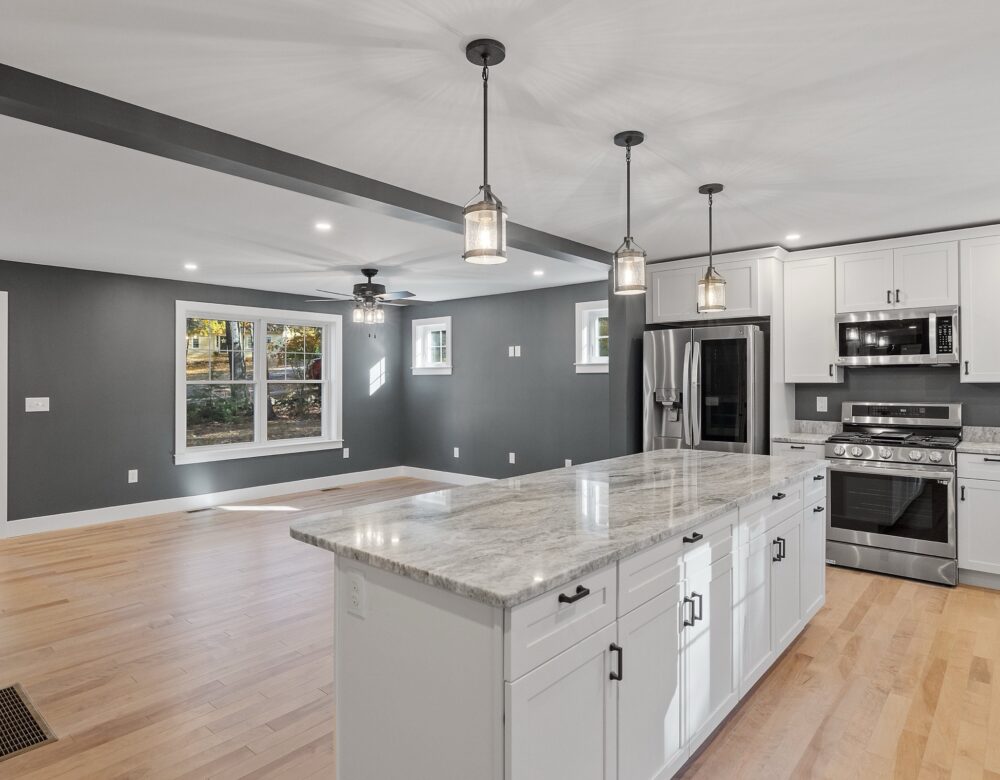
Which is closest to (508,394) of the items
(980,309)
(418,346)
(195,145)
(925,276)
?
(418,346)

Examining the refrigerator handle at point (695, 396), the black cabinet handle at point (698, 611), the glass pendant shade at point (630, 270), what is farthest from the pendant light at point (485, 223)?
the refrigerator handle at point (695, 396)

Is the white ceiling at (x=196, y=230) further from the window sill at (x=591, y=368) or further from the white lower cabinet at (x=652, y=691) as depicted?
the white lower cabinet at (x=652, y=691)

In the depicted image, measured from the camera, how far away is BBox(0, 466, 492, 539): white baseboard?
532 centimetres

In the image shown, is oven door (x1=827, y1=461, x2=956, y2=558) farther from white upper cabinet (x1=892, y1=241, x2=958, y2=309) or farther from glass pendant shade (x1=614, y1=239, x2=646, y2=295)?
glass pendant shade (x1=614, y1=239, x2=646, y2=295)

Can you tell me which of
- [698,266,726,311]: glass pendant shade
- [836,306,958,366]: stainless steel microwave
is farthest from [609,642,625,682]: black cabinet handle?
[836,306,958,366]: stainless steel microwave

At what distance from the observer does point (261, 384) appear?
7.02 m

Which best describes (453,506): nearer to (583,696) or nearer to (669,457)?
(583,696)

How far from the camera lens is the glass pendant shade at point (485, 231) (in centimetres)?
194

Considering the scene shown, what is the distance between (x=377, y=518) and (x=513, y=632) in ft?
2.64

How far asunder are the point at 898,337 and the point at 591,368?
285 cm

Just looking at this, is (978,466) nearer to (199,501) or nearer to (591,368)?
(591,368)

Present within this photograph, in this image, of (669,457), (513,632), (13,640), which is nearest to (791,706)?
(669,457)

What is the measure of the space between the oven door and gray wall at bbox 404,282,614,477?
8.23 ft

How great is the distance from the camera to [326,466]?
7520 millimetres
